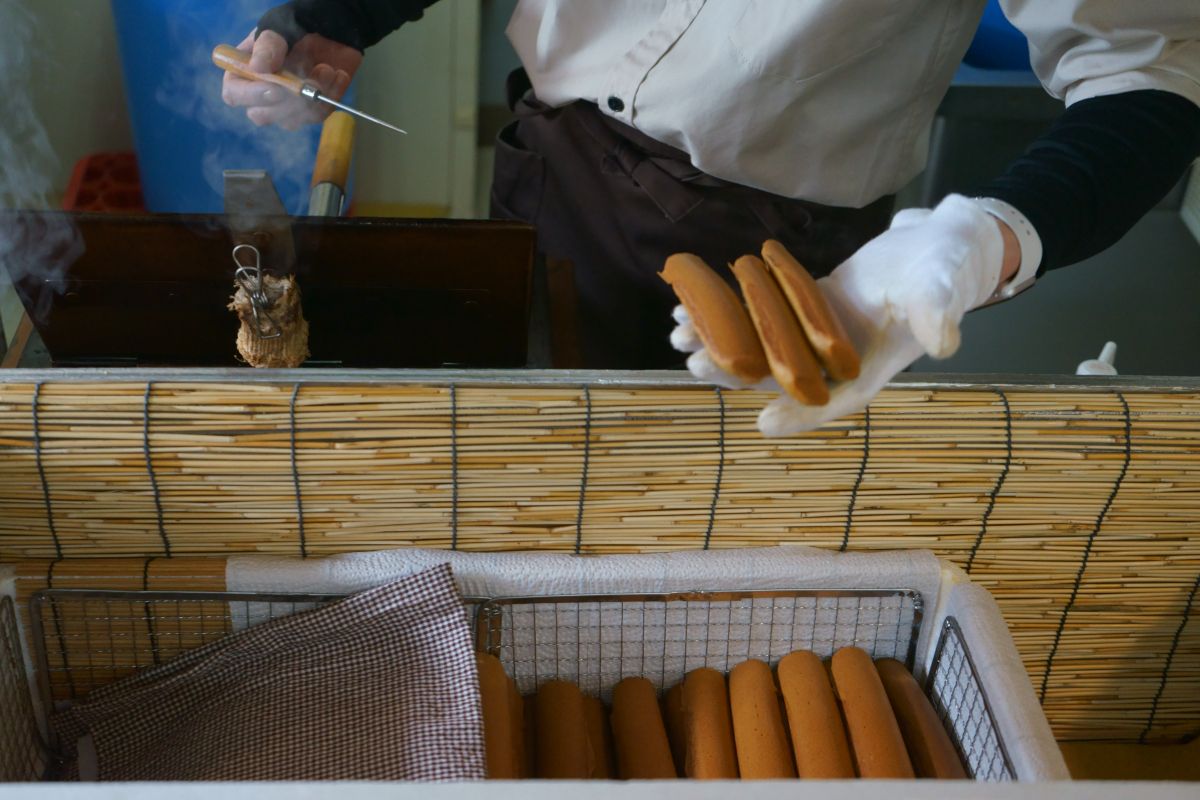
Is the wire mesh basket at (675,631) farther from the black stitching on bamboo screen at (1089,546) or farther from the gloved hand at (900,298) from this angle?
the gloved hand at (900,298)

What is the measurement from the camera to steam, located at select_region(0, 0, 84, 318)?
1367mm

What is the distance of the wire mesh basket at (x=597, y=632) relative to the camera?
1.31 meters

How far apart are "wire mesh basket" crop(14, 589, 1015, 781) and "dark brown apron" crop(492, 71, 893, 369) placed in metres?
0.33

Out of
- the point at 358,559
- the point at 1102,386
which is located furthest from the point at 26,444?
the point at 1102,386

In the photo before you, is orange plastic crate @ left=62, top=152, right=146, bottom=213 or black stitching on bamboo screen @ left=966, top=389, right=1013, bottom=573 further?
orange plastic crate @ left=62, top=152, right=146, bottom=213

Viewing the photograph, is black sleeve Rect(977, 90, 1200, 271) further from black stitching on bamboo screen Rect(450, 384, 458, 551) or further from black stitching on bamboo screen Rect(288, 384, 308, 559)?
black stitching on bamboo screen Rect(288, 384, 308, 559)

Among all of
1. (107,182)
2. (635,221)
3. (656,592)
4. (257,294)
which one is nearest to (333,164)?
(257,294)

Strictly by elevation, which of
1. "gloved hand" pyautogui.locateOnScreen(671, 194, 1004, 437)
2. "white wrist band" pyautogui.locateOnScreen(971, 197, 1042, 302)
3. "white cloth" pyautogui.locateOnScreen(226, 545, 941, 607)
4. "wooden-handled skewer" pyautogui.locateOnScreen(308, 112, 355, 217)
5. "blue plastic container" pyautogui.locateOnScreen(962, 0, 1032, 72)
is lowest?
"white cloth" pyautogui.locateOnScreen(226, 545, 941, 607)

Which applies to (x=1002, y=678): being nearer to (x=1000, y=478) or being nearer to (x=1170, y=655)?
(x=1000, y=478)

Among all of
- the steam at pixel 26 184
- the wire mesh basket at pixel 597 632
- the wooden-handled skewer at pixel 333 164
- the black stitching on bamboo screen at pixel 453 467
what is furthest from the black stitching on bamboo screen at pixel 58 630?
the wooden-handled skewer at pixel 333 164

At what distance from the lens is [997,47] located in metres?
1.97

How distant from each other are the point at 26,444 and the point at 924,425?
1031mm

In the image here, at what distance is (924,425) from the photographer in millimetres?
1277

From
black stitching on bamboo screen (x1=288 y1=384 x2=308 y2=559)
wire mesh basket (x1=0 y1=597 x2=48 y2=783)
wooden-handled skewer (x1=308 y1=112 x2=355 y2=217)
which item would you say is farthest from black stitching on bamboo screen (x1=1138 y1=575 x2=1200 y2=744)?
wire mesh basket (x1=0 y1=597 x2=48 y2=783)
